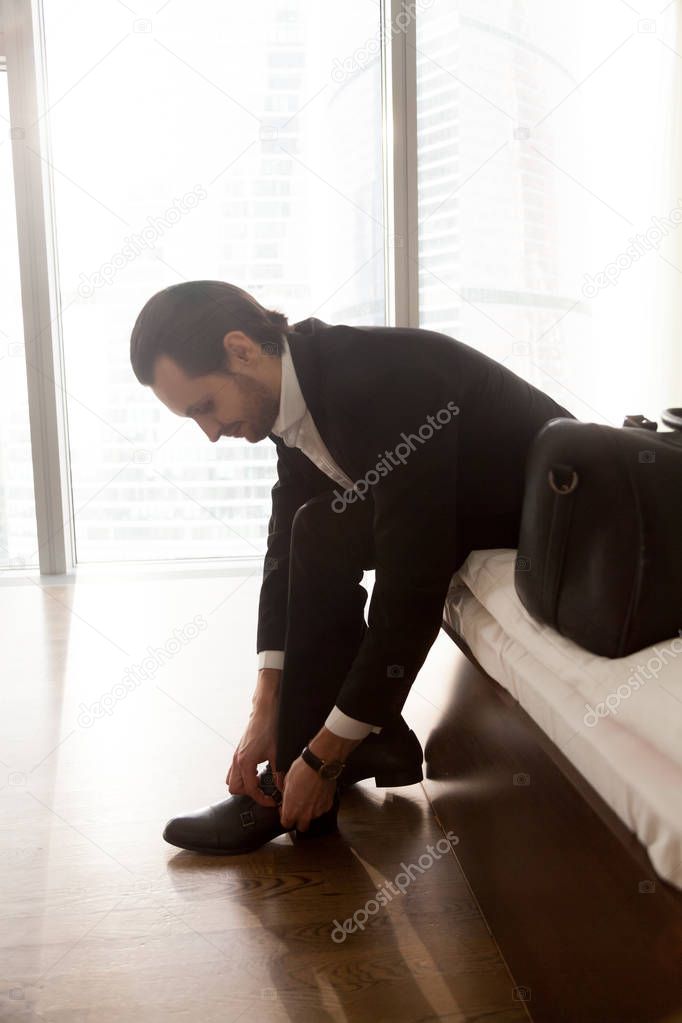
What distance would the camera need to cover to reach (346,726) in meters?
1.02

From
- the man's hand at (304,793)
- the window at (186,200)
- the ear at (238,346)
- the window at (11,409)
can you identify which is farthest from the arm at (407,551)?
the window at (11,409)

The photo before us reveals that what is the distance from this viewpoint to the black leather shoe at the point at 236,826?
118 centimetres

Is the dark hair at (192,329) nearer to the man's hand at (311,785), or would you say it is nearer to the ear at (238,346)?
the ear at (238,346)

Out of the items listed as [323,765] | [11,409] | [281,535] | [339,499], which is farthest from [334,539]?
[11,409]

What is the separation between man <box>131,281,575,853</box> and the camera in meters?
0.98

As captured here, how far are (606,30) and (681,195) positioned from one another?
59cm

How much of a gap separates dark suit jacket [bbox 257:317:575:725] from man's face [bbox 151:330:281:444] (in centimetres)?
5

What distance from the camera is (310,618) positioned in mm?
1169

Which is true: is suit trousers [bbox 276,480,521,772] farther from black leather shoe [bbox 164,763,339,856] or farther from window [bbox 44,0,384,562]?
window [bbox 44,0,384,562]

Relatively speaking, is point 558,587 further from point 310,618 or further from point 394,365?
point 310,618

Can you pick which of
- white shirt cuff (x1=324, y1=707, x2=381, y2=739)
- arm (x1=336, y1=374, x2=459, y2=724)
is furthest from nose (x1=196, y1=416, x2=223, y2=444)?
white shirt cuff (x1=324, y1=707, x2=381, y2=739)

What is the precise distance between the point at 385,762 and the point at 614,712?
0.65 metres

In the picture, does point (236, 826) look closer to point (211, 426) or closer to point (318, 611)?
point (318, 611)

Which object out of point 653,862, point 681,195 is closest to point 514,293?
point 681,195
